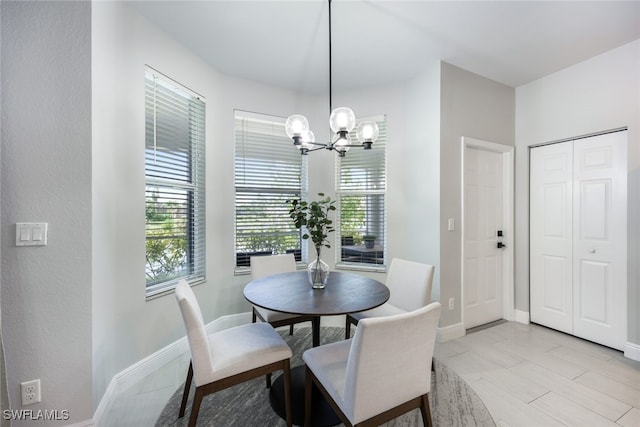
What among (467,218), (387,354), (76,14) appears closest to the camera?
(387,354)

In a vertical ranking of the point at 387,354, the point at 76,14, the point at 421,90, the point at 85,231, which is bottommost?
the point at 387,354

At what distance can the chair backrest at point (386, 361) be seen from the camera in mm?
1082

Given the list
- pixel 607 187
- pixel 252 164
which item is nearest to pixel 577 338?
pixel 607 187

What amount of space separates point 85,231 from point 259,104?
2183 mm

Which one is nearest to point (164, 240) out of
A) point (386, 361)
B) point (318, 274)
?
point (318, 274)

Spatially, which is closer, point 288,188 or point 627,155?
point 627,155

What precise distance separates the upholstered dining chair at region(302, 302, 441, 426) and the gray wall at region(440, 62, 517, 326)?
1.66 m

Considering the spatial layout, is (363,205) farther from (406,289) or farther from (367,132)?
(367,132)

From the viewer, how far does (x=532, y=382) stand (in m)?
2.07

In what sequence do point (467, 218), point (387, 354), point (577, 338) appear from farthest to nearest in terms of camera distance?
point (467, 218) < point (577, 338) < point (387, 354)

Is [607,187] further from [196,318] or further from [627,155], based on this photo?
[196,318]

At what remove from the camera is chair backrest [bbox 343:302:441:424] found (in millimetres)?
1082

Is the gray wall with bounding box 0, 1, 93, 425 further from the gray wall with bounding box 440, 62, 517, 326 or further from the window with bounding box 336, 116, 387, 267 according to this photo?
the gray wall with bounding box 440, 62, 517, 326

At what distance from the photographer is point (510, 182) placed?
10.6 feet
